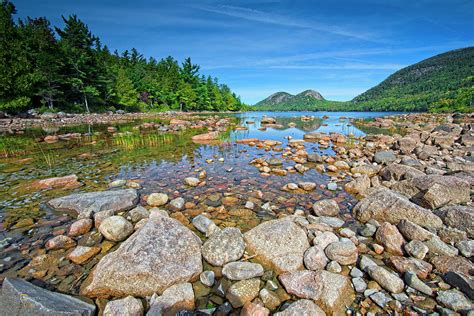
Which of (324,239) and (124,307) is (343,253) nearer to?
(324,239)

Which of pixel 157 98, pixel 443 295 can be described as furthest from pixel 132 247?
pixel 157 98

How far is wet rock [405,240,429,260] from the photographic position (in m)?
3.62

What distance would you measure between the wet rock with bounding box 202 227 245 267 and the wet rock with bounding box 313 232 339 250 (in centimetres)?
138

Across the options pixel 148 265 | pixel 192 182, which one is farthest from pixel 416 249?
pixel 192 182

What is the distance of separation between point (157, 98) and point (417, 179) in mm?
75439

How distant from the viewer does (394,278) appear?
3.10 m

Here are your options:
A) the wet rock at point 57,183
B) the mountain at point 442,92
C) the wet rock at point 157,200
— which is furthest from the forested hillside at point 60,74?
the mountain at point 442,92

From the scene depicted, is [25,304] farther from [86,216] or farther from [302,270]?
[302,270]

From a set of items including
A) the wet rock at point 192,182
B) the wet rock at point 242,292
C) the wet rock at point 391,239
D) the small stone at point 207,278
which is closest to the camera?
the wet rock at point 242,292

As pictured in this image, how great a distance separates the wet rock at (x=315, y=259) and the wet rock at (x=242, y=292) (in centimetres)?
94

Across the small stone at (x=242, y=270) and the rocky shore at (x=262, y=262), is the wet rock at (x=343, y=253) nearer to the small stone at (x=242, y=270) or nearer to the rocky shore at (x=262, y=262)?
the rocky shore at (x=262, y=262)

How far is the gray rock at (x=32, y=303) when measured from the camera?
7.73ft

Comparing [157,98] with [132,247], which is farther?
[157,98]

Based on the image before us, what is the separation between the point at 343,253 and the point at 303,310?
1.42 metres
